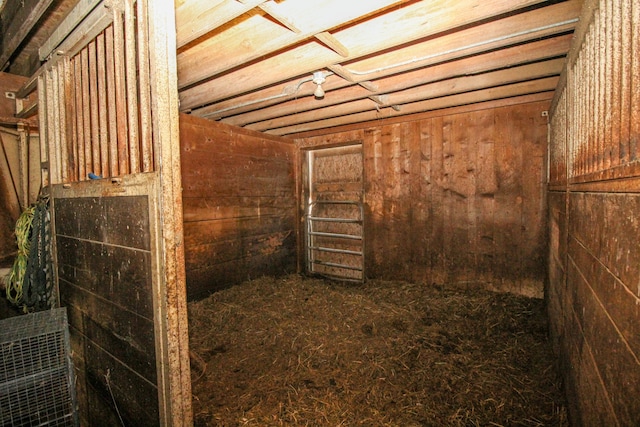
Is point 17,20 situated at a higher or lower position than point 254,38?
higher

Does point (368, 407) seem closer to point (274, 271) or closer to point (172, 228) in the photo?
point (172, 228)

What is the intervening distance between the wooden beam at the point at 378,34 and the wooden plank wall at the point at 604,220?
0.49m

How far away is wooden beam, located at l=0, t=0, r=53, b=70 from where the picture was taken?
2.00m

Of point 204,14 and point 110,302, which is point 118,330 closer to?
point 110,302

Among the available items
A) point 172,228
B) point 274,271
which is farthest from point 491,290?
point 172,228

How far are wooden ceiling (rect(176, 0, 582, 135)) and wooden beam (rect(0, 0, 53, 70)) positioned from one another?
2.99 ft

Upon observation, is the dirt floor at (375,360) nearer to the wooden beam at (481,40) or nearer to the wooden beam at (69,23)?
the wooden beam at (481,40)

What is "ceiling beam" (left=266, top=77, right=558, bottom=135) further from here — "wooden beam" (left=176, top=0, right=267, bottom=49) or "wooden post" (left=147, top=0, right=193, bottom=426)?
"wooden post" (left=147, top=0, right=193, bottom=426)

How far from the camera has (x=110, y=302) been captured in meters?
1.54

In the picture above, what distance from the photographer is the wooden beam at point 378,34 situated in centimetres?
158

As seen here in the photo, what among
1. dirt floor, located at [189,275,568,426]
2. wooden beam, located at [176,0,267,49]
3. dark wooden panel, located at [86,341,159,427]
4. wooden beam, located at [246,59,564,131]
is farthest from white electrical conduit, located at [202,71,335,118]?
dark wooden panel, located at [86,341,159,427]

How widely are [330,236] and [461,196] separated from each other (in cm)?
201

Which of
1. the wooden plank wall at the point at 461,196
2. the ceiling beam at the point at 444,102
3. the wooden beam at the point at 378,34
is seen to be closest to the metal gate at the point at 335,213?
the wooden plank wall at the point at 461,196

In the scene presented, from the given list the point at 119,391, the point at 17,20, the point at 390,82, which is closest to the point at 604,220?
the point at 390,82
